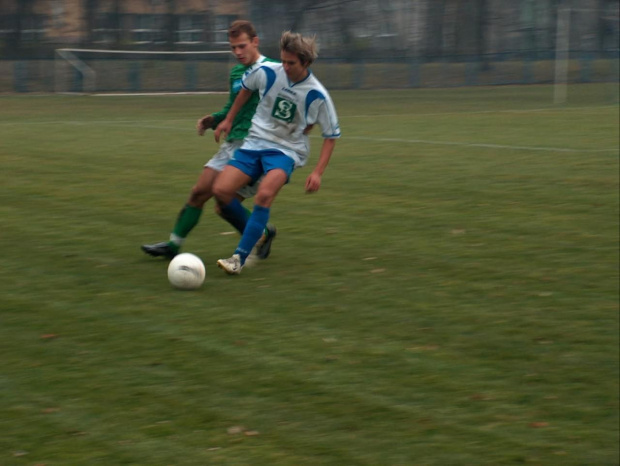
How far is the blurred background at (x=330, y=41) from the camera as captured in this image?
2695cm

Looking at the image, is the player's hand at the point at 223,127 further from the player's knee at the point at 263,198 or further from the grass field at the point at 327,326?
the grass field at the point at 327,326

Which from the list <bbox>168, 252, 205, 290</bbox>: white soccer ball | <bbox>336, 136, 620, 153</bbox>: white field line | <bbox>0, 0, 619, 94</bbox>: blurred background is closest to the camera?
<bbox>168, 252, 205, 290</bbox>: white soccer ball

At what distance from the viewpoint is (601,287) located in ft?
22.4

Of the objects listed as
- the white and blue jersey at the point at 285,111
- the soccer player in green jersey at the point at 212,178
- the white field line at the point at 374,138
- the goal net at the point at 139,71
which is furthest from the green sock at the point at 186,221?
the goal net at the point at 139,71

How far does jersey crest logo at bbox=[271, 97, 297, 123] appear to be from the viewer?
7.17 m

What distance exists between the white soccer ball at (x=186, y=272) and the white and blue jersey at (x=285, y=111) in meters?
1.02

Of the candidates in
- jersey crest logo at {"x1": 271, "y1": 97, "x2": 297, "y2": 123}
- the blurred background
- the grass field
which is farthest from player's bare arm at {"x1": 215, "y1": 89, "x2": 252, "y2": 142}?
the blurred background

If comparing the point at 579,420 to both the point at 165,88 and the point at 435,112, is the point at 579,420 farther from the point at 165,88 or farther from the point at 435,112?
the point at 165,88

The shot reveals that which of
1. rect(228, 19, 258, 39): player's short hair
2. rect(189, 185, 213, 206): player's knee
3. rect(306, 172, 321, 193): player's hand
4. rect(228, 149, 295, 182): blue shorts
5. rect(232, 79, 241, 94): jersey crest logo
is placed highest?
rect(228, 19, 258, 39): player's short hair

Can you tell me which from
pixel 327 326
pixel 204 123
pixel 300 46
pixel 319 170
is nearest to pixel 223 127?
pixel 204 123

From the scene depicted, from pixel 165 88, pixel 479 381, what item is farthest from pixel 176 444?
pixel 165 88

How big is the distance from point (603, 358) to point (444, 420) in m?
1.24

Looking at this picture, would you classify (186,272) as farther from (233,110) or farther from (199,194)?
(233,110)

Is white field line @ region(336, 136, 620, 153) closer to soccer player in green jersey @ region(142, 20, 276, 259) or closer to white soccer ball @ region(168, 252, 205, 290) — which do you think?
soccer player in green jersey @ region(142, 20, 276, 259)
